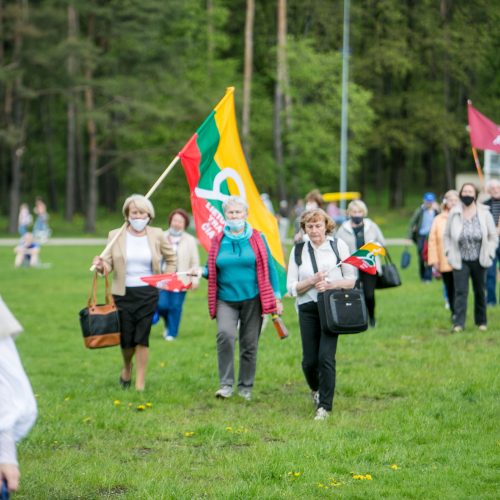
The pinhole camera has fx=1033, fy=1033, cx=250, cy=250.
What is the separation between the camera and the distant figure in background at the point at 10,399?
3.90 meters

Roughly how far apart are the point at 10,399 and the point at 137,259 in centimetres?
593

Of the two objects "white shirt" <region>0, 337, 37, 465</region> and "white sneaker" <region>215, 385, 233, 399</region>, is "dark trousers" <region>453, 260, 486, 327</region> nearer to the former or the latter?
"white sneaker" <region>215, 385, 233, 399</region>

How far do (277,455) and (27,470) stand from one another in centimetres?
174

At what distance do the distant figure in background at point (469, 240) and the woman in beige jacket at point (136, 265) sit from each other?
14.4 ft

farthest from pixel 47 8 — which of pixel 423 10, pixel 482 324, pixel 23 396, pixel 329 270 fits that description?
pixel 23 396

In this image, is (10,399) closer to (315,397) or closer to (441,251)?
(315,397)

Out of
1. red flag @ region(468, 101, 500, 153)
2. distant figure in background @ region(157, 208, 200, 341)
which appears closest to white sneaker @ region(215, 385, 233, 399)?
distant figure in background @ region(157, 208, 200, 341)

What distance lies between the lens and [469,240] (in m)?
13.0

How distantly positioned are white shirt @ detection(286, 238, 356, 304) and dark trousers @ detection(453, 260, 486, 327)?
4.58 m

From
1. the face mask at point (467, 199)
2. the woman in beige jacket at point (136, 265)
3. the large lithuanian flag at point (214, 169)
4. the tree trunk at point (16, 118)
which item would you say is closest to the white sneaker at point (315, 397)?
the woman in beige jacket at point (136, 265)

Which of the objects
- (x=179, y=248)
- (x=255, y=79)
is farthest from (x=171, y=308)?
(x=255, y=79)

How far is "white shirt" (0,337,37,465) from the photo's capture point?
12.8ft

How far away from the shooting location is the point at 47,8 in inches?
1839

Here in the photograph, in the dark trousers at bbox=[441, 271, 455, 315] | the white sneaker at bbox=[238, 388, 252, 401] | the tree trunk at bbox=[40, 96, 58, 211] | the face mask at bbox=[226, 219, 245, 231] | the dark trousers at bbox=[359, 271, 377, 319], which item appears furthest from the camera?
the tree trunk at bbox=[40, 96, 58, 211]
